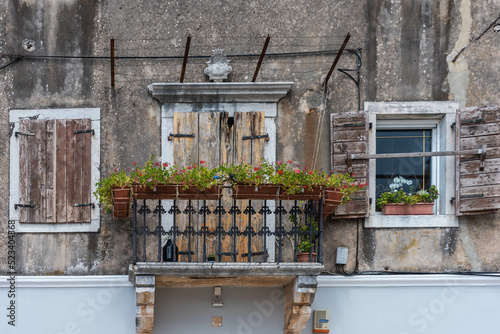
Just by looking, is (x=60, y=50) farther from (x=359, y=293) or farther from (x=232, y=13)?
(x=359, y=293)

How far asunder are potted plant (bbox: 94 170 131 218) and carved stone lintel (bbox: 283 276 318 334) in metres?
2.08

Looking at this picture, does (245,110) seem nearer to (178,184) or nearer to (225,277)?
(178,184)

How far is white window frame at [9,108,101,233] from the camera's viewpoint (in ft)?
29.5

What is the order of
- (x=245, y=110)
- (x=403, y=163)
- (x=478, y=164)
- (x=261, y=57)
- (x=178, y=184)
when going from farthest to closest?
(x=403, y=163), (x=245, y=110), (x=478, y=164), (x=261, y=57), (x=178, y=184)

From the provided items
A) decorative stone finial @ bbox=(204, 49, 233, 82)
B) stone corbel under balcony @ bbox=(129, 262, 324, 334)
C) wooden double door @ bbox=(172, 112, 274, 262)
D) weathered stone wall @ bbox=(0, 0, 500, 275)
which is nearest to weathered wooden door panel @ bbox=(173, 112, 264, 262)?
wooden double door @ bbox=(172, 112, 274, 262)

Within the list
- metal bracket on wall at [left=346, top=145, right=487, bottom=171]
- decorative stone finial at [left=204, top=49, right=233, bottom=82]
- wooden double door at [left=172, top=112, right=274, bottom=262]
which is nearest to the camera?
metal bracket on wall at [left=346, top=145, right=487, bottom=171]

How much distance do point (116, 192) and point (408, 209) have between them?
135 inches

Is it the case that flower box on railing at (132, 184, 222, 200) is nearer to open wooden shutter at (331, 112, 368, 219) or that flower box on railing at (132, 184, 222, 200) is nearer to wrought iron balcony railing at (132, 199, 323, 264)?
wrought iron balcony railing at (132, 199, 323, 264)

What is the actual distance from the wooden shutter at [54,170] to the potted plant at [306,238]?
2.51 metres

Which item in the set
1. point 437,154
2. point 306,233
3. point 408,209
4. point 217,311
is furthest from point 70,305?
point 437,154

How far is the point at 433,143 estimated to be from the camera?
9.38 meters

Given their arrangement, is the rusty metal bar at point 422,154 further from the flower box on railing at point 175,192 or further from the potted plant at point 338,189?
the flower box on railing at point 175,192

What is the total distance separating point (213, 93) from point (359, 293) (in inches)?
116

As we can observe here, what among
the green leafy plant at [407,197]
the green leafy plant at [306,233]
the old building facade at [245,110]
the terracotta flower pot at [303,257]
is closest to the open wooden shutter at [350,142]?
the old building facade at [245,110]
